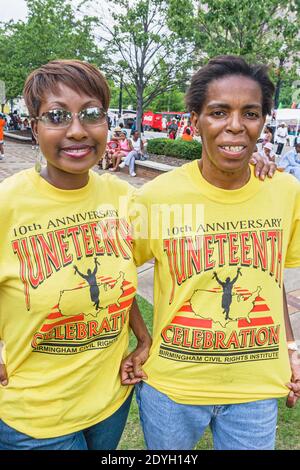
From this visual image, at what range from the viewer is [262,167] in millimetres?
1713

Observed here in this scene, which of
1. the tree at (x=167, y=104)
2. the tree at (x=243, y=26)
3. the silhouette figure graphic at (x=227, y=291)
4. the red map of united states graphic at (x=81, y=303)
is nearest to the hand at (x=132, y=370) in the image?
the red map of united states graphic at (x=81, y=303)

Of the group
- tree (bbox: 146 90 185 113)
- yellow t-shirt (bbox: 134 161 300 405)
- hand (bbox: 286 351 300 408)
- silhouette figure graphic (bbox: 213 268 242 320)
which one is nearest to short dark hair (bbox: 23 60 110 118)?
yellow t-shirt (bbox: 134 161 300 405)

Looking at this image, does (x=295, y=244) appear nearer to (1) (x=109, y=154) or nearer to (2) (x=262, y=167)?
(2) (x=262, y=167)

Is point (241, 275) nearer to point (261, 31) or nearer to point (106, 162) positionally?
point (261, 31)

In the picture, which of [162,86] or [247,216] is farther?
[162,86]

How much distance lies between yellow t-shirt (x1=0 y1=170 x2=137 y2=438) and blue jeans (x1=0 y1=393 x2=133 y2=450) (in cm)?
Answer: 3

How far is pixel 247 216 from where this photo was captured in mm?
1614

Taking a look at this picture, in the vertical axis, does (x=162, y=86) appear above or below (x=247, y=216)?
above

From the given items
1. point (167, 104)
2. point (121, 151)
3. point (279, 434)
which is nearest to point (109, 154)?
point (121, 151)

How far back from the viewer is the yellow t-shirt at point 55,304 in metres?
1.44

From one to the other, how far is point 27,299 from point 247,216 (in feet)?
2.94

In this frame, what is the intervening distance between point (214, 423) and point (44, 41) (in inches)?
815

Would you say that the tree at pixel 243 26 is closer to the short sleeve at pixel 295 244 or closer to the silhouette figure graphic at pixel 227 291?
the short sleeve at pixel 295 244

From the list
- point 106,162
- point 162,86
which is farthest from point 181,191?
point 162,86
